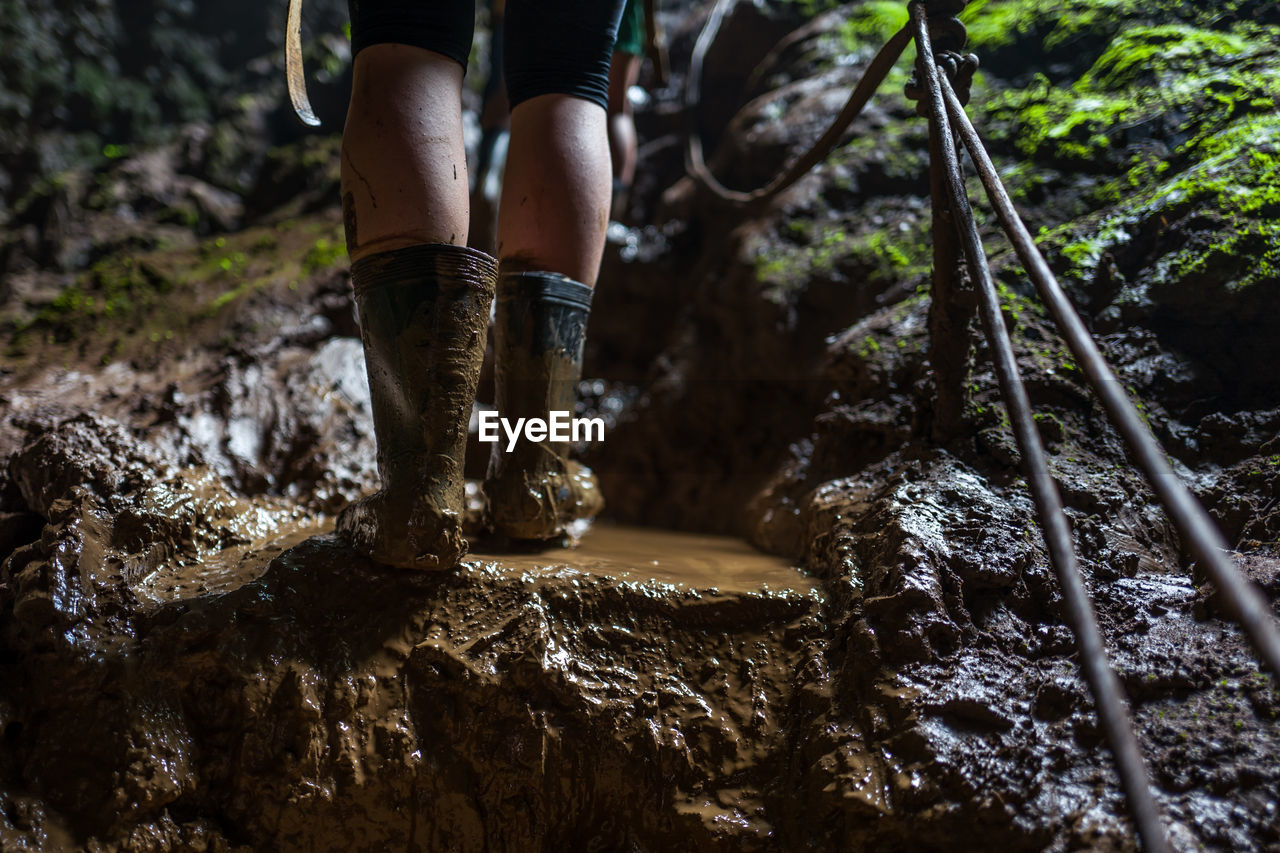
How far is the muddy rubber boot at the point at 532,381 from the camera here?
1.45 m

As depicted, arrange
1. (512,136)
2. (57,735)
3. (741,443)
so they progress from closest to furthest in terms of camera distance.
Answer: (57,735), (512,136), (741,443)

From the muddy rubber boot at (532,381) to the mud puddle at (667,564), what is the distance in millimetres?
85

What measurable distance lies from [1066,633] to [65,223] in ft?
14.8

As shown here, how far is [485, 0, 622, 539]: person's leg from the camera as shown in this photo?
144 centimetres

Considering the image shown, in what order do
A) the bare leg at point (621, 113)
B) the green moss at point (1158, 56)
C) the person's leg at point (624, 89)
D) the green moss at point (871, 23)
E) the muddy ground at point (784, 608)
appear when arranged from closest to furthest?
the muddy ground at point (784, 608), the green moss at point (1158, 56), the person's leg at point (624, 89), the bare leg at point (621, 113), the green moss at point (871, 23)

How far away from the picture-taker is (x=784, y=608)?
4.31 ft

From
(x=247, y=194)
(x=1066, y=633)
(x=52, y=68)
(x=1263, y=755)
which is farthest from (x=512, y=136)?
(x=52, y=68)

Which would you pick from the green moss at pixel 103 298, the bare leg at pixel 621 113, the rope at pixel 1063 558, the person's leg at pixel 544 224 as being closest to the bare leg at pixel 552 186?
the person's leg at pixel 544 224

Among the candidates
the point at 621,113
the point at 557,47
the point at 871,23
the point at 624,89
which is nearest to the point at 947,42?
the point at 557,47

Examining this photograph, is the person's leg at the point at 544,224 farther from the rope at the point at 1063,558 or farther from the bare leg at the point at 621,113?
the bare leg at the point at 621,113

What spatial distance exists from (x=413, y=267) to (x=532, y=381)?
1.13 ft

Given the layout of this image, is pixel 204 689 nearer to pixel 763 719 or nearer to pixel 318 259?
pixel 763 719

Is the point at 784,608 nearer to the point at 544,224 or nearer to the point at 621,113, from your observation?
the point at 544,224

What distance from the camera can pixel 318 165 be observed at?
13.5ft
